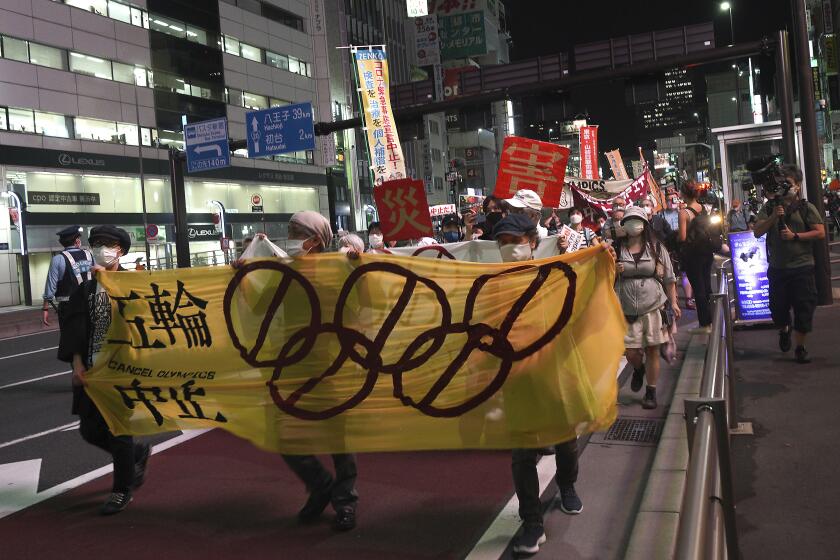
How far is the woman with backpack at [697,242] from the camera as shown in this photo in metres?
10.7

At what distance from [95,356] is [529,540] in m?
3.26

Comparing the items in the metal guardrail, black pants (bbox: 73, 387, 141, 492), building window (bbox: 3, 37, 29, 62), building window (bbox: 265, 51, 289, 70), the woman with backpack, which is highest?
building window (bbox: 265, 51, 289, 70)

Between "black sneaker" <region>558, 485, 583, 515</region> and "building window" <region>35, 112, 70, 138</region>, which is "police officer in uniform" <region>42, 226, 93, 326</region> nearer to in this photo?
"black sneaker" <region>558, 485, 583, 515</region>

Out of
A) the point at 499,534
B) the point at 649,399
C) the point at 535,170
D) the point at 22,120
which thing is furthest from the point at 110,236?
the point at 22,120

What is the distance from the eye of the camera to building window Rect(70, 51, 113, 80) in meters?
39.8

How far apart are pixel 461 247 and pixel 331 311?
248cm

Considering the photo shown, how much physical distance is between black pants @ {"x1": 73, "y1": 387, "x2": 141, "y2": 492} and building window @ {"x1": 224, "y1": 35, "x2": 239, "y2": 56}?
4975 cm

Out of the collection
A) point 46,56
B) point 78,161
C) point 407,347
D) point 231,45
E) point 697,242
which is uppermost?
point 231,45

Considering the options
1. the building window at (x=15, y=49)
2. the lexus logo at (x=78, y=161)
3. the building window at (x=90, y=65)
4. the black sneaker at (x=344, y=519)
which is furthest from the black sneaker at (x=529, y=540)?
the building window at (x=90, y=65)

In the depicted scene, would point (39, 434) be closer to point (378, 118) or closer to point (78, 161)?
point (378, 118)

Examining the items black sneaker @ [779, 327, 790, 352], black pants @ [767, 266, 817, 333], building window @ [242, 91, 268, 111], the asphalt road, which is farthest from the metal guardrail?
building window @ [242, 91, 268, 111]

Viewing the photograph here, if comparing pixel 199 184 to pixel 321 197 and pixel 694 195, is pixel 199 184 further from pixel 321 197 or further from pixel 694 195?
pixel 694 195

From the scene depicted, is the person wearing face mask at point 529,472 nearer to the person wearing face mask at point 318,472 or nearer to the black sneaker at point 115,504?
the person wearing face mask at point 318,472

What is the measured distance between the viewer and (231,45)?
51844mm
